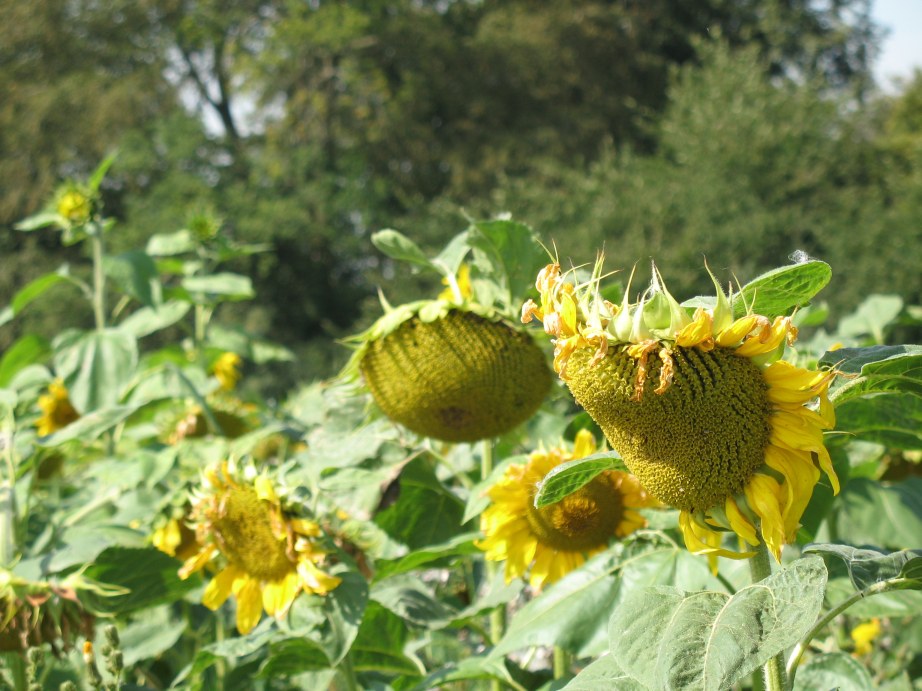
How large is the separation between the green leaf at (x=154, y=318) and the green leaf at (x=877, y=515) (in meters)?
1.34

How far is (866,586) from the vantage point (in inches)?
34.2

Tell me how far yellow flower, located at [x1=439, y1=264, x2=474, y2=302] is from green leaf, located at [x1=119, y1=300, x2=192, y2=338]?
0.88 m

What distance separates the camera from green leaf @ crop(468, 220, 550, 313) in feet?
4.00

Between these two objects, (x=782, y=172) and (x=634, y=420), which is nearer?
(x=634, y=420)

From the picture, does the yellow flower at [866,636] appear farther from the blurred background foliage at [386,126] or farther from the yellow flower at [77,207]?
the blurred background foliage at [386,126]

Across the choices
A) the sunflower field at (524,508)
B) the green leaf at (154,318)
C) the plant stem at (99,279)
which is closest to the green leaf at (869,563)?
the sunflower field at (524,508)

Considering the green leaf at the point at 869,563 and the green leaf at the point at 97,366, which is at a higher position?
the green leaf at the point at 869,563

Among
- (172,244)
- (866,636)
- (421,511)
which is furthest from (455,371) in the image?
Result: (172,244)

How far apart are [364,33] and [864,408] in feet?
49.4

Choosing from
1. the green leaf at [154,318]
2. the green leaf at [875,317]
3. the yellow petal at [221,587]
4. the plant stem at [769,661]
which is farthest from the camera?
the green leaf at [154,318]

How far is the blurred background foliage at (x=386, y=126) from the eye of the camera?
42.5 ft

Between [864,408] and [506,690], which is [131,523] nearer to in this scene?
[506,690]

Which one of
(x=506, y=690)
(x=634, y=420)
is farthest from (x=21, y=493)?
(x=634, y=420)

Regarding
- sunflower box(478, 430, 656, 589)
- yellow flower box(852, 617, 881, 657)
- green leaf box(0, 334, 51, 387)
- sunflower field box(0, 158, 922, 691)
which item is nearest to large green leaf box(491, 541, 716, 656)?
sunflower field box(0, 158, 922, 691)
